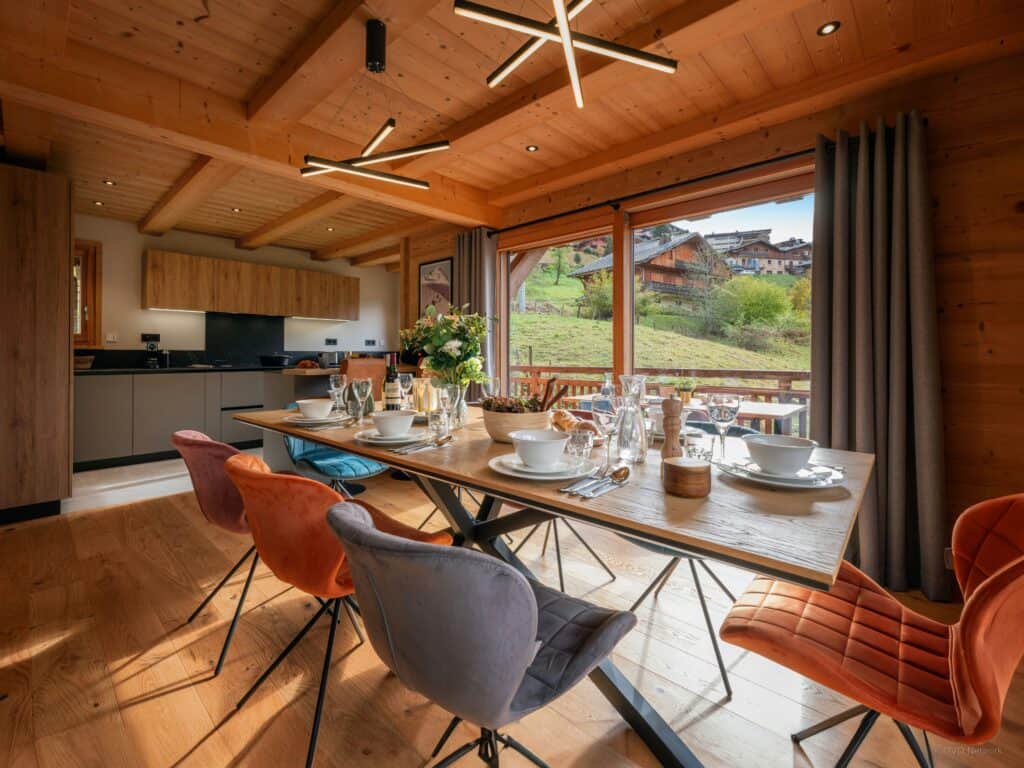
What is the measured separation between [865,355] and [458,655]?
2.56m

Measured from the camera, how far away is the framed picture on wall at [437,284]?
522 cm

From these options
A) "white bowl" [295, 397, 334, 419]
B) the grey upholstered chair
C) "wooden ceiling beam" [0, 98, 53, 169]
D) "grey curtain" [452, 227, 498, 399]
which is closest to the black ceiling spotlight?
"white bowl" [295, 397, 334, 419]

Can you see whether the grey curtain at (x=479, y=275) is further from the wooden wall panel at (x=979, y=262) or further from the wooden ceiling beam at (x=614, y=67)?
the wooden wall panel at (x=979, y=262)

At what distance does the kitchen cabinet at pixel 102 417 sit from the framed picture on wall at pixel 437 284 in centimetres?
292

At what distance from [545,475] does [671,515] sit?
344 mm

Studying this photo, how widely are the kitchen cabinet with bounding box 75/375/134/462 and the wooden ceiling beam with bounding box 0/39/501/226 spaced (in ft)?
9.20

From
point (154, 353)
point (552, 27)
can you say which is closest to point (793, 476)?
point (552, 27)

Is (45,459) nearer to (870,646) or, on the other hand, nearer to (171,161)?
(171,161)

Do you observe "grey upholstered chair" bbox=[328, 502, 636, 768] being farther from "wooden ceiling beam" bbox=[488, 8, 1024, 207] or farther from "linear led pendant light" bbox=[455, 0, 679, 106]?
"wooden ceiling beam" bbox=[488, 8, 1024, 207]

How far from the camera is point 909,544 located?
2.44 metres

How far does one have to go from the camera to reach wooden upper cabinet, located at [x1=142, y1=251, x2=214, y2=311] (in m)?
5.41

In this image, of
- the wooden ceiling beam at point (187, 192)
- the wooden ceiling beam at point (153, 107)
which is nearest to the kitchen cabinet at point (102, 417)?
the wooden ceiling beam at point (187, 192)

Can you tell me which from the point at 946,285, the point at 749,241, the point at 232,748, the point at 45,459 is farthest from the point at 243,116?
the point at 946,285

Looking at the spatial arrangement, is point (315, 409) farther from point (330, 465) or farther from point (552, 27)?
point (552, 27)
